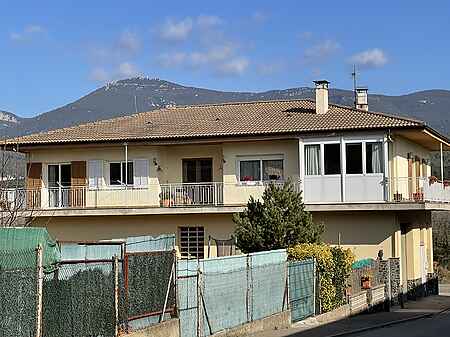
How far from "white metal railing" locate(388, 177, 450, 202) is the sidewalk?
434 centimetres

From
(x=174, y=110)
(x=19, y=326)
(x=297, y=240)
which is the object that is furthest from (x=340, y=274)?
(x=174, y=110)

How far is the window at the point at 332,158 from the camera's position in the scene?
35.6 m

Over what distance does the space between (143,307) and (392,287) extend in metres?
18.5

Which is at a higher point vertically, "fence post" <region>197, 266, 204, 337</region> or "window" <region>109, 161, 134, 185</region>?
"window" <region>109, 161, 134, 185</region>

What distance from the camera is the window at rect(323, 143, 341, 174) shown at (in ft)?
117

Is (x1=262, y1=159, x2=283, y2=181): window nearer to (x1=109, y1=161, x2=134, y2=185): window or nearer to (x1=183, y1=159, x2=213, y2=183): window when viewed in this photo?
(x1=183, y1=159, x2=213, y2=183): window

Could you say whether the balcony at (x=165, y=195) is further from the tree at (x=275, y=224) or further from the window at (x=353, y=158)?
the tree at (x=275, y=224)

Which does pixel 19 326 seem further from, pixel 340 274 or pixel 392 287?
pixel 392 287

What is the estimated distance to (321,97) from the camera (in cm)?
3938

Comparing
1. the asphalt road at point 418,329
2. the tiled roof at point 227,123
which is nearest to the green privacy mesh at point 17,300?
the asphalt road at point 418,329

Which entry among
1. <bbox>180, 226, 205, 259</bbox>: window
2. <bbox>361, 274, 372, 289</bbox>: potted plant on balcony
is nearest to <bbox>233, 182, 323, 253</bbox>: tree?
<bbox>361, 274, 372, 289</bbox>: potted plant on balcony

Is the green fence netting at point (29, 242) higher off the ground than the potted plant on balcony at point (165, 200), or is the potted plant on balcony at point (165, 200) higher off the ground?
the potted plant on balcony at point (165, 200)

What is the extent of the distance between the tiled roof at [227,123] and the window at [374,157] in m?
0.83

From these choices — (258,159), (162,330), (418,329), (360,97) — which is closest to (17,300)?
(162,330)
